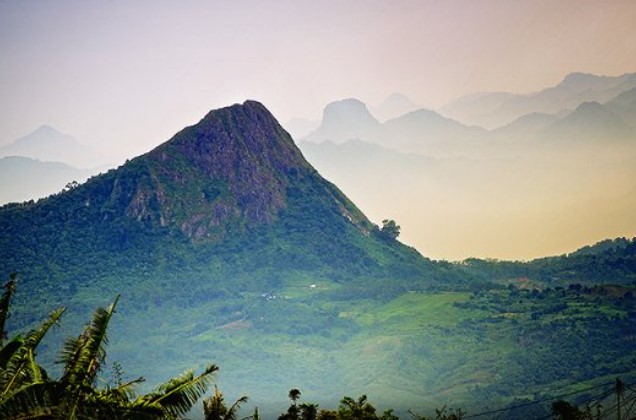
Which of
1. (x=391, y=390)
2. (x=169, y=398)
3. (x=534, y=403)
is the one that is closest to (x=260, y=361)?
(x=391, y=390)

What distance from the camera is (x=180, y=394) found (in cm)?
2086

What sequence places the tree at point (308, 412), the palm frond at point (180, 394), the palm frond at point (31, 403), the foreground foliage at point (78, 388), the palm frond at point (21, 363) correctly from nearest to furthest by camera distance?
the palm frond at point (31, 403), the foreground foliage at point (78, 388), the palm frond at point (21, 363), the palm frond at point (180, 394), the tree at point (308, 412)

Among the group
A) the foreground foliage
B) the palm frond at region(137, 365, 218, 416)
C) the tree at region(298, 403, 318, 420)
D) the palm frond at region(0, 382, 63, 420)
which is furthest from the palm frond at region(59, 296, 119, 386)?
the tree at region(298, 403, 318, 420)

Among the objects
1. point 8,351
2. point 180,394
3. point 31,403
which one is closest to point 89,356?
point 31,403

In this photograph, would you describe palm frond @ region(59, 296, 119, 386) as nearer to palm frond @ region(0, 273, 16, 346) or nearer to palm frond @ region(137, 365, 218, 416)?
palm frond @ region(137, 365, 218, 416)

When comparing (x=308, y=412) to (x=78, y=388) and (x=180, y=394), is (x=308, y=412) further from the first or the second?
(x=78, y=388)

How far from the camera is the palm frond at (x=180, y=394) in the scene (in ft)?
67.8

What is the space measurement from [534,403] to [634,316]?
50609mm

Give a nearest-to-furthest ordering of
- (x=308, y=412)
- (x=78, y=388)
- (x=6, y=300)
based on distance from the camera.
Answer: (x=78, y=388)
(x=6, y=300)
(x=308, y=412)

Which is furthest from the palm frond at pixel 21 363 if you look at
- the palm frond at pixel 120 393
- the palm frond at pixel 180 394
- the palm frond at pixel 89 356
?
the palm frond at pixel 180 394

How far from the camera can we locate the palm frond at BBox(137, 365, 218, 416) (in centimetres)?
2067

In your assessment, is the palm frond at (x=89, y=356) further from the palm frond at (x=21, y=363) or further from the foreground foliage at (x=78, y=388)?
the palm frond at (x=21, y=363)

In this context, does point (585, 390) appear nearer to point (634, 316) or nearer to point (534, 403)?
point (534, 403)

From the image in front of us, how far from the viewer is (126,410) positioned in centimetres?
1956
